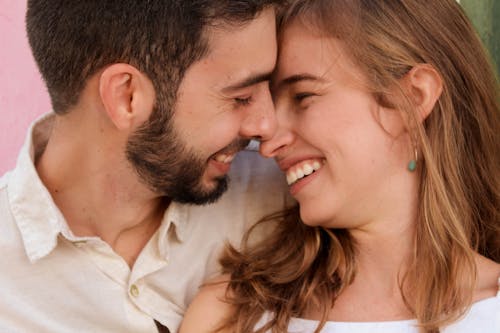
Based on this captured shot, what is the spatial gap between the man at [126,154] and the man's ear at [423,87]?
36cm

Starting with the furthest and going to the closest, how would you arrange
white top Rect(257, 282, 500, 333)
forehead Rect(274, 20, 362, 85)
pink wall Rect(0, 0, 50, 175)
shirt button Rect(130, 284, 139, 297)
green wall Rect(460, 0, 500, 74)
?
pink wall Rect(0, 0, 50, 175), green wall Rect(460, 0, 500, 74), shirt button Rect(130, 284, 139, 297), forehead Rect(274, 20, 362, 85), white top Rect(257, 282, 500, 333)

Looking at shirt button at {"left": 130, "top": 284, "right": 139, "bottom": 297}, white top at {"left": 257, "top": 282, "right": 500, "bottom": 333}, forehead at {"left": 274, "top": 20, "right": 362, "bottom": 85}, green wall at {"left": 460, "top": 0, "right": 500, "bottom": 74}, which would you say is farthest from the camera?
green wall at {"left": 460, "top": 0, "right": 500, "bottom": 74}

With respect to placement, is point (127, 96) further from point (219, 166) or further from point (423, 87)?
point (423, 87)

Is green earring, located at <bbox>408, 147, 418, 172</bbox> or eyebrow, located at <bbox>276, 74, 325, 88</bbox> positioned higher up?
eyebrow, located at <bbox>276, 74, 325, 88</bbox>

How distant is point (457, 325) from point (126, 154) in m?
0.96

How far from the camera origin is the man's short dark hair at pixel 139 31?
200 centimetres

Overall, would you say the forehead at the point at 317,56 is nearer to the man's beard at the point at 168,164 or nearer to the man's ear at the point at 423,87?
the man's ear at the point at 423,87

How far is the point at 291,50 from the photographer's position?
2070mm

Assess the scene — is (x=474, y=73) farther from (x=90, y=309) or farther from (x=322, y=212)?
(x=90, y=309)

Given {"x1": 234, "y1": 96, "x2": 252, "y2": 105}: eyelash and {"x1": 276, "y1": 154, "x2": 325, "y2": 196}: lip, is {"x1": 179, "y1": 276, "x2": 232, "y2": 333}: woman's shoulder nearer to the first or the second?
{"x1": 276, "y1": 154, "x2": 325, "y2": 196}: lip

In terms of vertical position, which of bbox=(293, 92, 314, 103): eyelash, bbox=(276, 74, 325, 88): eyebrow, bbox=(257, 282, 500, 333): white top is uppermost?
bbox=(276, 74, 325, 88): eyebrow

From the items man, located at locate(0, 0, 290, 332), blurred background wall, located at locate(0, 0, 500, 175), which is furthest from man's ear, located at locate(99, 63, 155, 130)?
blurred background wall, located at locate(0, 0, 500, 175)

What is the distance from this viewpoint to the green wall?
288 cm

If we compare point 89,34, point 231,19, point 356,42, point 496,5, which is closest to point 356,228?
point 356,42
